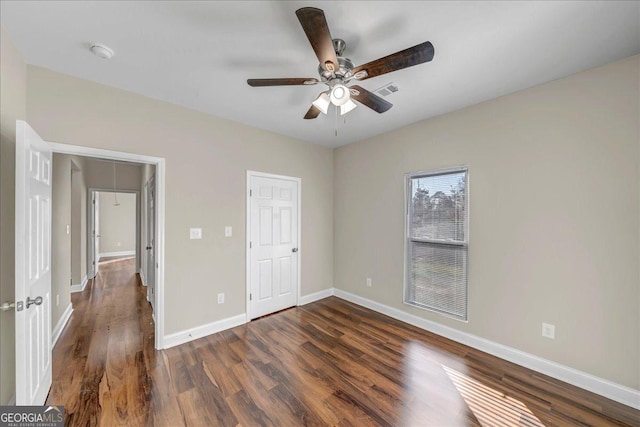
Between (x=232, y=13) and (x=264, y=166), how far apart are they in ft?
6.93

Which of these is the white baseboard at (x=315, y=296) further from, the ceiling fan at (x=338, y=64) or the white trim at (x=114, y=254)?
the white trim at (x=114, y=254)

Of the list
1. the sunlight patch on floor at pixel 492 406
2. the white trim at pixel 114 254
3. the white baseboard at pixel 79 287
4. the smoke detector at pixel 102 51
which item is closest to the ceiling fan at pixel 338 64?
the smoke detector at pixel 102 51

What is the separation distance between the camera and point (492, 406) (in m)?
1.89

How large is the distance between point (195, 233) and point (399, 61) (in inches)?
106

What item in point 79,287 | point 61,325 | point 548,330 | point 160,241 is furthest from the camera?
point 79,287

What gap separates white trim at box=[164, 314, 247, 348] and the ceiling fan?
274 centimetres

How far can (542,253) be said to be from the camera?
2.30 meters

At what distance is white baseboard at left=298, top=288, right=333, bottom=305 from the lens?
399cm

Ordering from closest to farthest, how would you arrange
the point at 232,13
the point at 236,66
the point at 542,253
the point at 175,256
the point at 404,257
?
the point at 232,13, the point at 236,66, the point at 542,253, the point at 175,256, the point at 404,257

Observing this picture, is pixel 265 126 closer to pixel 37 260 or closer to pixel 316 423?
pixel 37 260

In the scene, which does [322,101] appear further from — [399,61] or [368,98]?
[399,61]

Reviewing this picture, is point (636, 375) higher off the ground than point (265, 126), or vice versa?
point (265, 126)

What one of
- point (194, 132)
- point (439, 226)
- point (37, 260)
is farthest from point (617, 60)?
point (37, 260)

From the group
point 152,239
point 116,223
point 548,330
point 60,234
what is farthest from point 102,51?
point 116,223
